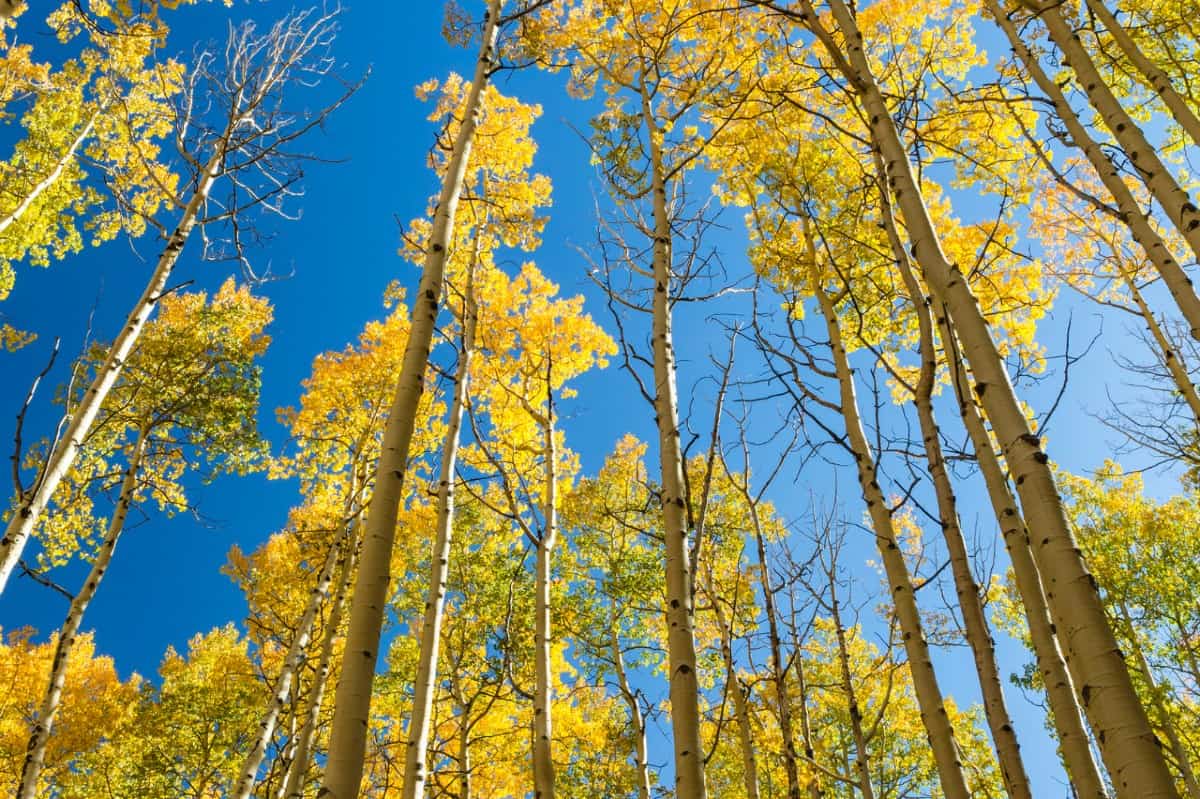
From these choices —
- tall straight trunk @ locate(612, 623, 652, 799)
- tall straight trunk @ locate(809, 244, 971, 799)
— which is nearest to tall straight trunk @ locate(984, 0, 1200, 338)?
tall straight trunk @ locate(809, 244, 971, 799)

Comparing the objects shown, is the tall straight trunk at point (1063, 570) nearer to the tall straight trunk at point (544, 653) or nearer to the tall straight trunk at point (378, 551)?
the tall straight trunk at point (378, 551)

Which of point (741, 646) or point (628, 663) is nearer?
point (741, 646)

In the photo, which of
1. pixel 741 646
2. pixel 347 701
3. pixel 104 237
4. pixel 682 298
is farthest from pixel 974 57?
pixel 104 237

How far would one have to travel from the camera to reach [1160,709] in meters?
9.70

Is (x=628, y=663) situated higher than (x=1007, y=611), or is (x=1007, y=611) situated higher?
(x=1007, y=611)

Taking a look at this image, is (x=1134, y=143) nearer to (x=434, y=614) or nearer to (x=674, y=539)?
(x=674, y=539)

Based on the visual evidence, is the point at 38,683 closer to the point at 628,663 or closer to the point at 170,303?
the point at 170,303

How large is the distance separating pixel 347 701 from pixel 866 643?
42.2ft

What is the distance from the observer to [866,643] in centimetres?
1284

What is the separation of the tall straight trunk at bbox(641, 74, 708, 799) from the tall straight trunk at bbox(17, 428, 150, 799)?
6082 mm

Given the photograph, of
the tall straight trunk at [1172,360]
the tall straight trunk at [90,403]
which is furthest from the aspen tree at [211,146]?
the tall straight trunk at [1172,360]

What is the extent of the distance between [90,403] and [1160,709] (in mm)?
14157

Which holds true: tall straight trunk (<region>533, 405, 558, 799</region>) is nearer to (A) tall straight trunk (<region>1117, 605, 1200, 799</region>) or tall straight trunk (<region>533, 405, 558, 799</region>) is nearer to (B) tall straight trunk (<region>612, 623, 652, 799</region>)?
(B) tall straight trunk (<region>612, 623, 652, 799</region>)

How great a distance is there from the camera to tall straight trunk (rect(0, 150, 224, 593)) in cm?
460
